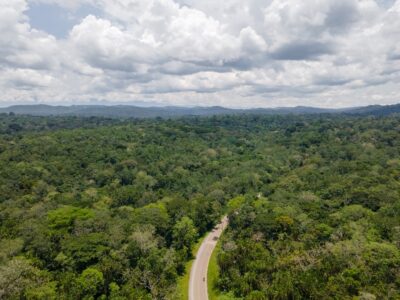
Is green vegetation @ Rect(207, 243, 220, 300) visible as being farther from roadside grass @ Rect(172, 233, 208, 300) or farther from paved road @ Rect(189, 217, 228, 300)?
roadside grass @ Rect(172, 233, 208, 300)

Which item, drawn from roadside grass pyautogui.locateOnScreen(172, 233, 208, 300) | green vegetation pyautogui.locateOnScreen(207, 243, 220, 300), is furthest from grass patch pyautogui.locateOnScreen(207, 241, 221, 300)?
roadside grass pyautogui.locateOnScreen(172, 233, 208, 300)

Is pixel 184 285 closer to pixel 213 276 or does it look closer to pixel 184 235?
pixel 213 276

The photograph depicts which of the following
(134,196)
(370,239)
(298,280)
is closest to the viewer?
(298,280)

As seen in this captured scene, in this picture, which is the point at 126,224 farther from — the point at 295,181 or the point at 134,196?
the point at 295,181

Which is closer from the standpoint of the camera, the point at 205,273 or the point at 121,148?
the point at 205,273

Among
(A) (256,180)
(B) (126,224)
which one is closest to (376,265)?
(B) (126,224)

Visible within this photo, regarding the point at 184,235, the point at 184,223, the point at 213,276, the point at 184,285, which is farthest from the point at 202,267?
the point at 184,223
